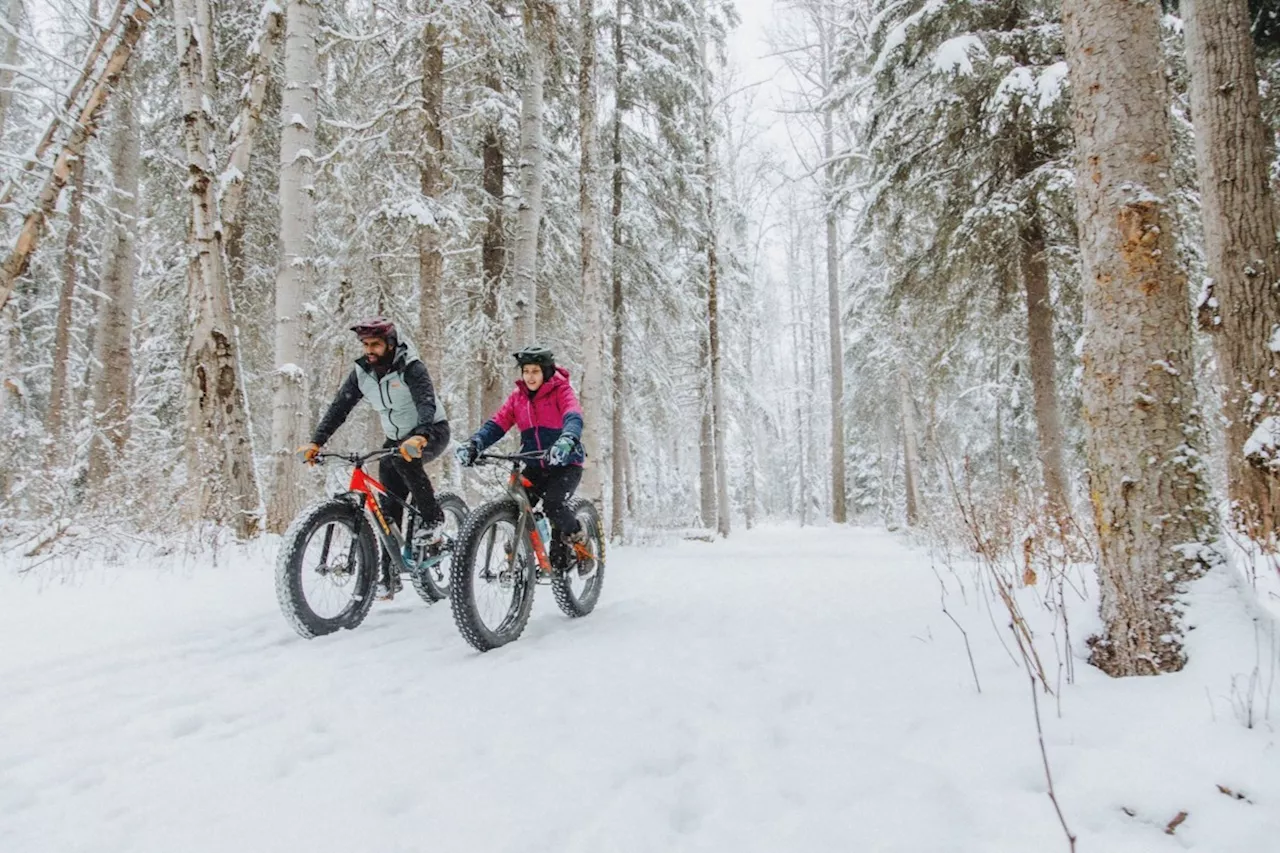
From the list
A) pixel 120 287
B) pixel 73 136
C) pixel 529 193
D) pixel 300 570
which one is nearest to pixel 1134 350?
pixel 300 570

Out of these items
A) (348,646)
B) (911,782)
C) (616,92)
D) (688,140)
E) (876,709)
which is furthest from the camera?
(688,140)

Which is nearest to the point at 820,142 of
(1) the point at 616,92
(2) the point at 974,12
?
(1) the point at 616,92

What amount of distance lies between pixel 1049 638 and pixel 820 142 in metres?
18.1

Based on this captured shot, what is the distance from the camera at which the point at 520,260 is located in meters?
9.16

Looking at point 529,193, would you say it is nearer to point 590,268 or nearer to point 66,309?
point 590,268

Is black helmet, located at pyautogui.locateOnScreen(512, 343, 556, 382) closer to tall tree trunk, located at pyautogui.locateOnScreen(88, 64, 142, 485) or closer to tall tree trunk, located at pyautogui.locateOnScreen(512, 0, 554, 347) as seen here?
tall tree trunk, located at pyautogui.locateOnScreen(512, 0, 554, 347)

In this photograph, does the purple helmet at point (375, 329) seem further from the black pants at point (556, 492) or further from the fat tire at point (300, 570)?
the black pants at point (556, 492)

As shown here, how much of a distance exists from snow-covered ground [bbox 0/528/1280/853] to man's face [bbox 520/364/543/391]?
5.98 feet

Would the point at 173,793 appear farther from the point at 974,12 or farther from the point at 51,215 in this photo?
the point at 974,12

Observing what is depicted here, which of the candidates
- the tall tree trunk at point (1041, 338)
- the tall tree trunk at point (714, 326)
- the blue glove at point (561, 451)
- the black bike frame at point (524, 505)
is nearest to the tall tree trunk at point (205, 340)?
the black bike frame at point (524, 505)

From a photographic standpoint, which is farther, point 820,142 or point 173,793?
point 820,142

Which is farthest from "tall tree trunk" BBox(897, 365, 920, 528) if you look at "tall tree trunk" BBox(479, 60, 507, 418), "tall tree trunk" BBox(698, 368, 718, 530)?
"tall tree trunk" BBox(479, 60, 507, 418)

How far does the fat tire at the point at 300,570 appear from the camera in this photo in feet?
12.2

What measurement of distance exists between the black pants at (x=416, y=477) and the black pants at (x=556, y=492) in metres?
0.66
